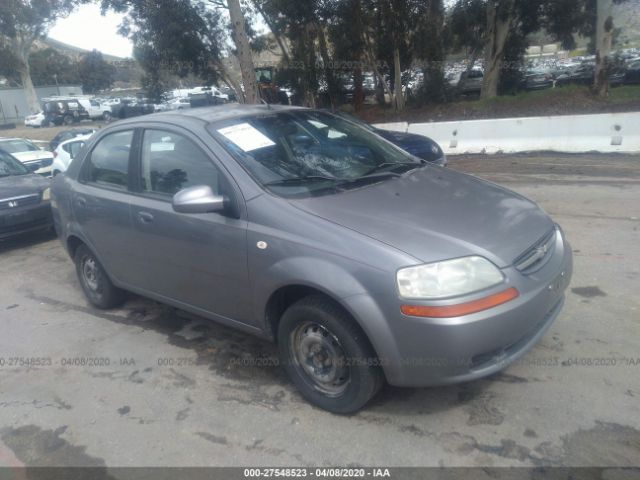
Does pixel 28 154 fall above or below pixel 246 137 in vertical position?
below

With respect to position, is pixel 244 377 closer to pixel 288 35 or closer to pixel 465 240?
pixel 465 240

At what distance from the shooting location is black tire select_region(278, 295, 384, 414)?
296 centimetres

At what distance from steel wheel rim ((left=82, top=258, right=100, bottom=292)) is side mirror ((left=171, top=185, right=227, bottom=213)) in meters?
2.11

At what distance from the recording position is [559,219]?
21.7 feet

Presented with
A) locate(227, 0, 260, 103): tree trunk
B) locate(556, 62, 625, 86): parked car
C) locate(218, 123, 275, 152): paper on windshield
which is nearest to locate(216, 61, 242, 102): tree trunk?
locate(227, 0, 260, 103): tree trunk

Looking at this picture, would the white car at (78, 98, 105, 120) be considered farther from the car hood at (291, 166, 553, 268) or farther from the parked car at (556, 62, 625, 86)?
the car hood at (291, 166, 553, 268)

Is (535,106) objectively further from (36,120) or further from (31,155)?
(36,120)

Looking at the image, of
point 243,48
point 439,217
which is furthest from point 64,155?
point 439,217

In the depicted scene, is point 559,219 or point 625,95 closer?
point 559,219

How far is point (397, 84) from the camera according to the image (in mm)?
18328

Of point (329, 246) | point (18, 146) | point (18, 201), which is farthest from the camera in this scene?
point (18, 146)

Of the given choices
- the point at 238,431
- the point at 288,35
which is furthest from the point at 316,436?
the point at 288,35

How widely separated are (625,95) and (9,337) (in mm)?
14750

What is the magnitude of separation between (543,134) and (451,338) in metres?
9.82
